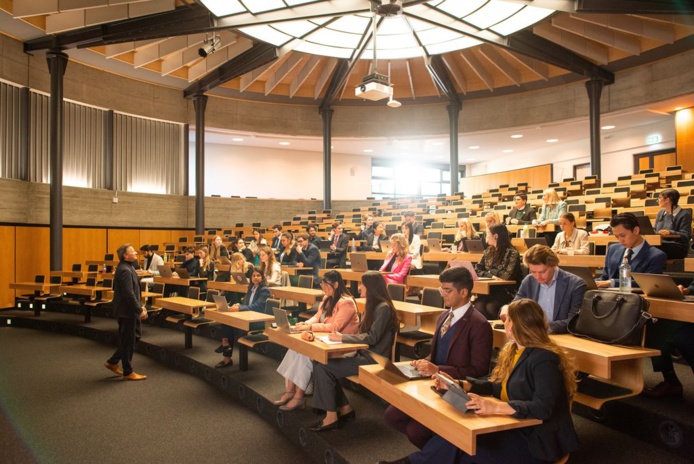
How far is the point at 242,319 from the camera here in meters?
4.81

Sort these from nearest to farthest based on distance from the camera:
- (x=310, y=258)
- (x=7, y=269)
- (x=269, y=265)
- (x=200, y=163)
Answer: (x=269, y=265), (x=310, y=258), (x=7, y=269), (x=200, y=163)

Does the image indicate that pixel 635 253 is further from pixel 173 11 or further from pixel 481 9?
pixel 173 11

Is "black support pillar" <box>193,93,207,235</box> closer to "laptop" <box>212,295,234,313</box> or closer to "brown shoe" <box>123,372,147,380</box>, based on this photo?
"brown shoe" <box>123,372,147,380</box>

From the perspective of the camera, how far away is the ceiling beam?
12094 mm

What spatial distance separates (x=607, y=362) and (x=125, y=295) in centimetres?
466

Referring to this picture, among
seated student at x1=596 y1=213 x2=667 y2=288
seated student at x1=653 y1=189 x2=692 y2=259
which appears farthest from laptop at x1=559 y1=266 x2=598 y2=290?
seated student at x1=653 y1=189 x2=692 y2=259

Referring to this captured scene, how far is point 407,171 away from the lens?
22141 millimetres

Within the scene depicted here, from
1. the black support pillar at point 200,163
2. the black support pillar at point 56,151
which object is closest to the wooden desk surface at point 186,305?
the black support pillar at point 56,151

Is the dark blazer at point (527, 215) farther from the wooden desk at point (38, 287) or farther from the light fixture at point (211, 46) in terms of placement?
the wooden desk at point (38, 287)

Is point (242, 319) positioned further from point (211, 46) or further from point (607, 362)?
point (211, 46)

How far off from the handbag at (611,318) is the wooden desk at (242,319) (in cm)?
282

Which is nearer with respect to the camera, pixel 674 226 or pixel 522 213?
pixel 674 226

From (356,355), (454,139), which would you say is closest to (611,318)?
(356,355)

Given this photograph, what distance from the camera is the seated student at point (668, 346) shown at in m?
3.08
